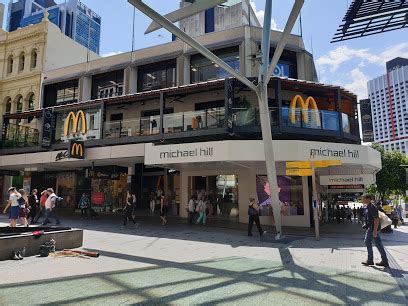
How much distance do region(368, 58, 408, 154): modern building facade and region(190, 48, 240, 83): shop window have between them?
7249 centimetres

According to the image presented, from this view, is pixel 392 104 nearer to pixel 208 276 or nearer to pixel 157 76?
pixel 157 76

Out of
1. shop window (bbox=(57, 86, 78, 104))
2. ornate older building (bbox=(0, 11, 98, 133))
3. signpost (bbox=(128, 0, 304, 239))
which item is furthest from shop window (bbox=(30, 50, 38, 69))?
signpost (bbox=(128, 0, 304, 239))

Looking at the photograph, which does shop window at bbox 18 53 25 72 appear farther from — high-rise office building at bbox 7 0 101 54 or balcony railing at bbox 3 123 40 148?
high-rise office building at bbox 7 0 101 54

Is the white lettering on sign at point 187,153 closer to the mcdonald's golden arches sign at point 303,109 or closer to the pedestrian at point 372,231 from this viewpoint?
the mcdonald's golden arches sign at point 303,109

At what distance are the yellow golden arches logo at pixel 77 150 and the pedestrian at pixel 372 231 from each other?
1662 centimetres

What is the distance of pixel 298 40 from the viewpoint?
22.7 metres

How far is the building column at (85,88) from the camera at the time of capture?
87.9ft

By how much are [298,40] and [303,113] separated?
23.3 ft

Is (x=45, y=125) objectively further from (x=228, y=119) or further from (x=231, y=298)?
(x=231, y=298)

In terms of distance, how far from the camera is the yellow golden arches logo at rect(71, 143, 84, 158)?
20495 mm

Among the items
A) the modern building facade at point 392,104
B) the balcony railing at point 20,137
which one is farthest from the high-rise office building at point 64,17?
the balcony railing at point 20,137

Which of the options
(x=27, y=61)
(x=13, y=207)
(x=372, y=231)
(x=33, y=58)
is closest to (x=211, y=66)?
(x=13, y=207)

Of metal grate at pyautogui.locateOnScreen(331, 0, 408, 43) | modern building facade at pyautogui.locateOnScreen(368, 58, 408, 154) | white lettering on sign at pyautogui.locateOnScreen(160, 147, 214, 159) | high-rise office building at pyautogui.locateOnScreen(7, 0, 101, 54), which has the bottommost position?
white lettering on sign at pyautogui.locateOnScreen(160, 147, 214, 159)

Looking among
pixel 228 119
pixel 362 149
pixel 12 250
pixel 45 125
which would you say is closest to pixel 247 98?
pixel 228 119
